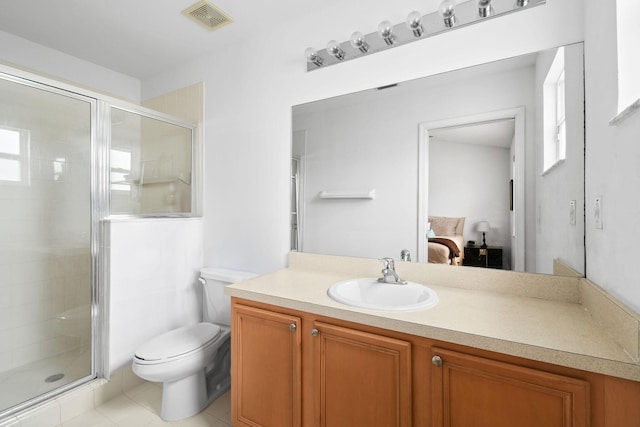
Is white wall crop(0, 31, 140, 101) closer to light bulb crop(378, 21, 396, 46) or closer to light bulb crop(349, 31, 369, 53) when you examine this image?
light bulb crop(349, 31, 369, 53)

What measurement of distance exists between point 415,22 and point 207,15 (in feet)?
4.32

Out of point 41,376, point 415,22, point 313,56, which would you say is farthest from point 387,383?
point 41,376

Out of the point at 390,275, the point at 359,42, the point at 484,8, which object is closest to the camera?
the point at 484,8

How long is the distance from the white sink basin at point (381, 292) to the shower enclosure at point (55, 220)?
1.50 m

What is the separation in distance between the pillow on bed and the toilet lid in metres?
1.42

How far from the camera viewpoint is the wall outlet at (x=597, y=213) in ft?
3.34

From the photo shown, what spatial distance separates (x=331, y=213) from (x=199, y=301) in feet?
4.30

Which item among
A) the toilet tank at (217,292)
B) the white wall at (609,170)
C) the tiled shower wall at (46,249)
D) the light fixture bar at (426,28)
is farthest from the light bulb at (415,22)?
the tiled shower wall at (46,249)

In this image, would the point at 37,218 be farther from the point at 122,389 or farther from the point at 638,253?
the point at 638,253

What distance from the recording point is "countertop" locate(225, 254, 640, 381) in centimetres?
80

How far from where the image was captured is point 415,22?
4.72 ft

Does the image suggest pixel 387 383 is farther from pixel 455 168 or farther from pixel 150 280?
pixel 150 280

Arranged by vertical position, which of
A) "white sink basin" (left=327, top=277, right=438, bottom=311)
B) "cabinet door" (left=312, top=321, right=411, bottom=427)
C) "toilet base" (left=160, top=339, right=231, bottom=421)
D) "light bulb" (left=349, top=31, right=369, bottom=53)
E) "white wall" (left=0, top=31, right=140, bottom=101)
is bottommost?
"toilet base" (left=160, top=339, right=231, bottom=421)

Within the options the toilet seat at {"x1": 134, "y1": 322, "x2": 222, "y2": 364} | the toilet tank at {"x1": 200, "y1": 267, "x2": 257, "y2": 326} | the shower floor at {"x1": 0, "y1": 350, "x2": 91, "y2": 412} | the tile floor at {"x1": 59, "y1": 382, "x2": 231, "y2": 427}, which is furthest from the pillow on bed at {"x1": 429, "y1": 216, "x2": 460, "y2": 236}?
the shower floor at {"x1": 0, "y1": 350, "x2": 91, "y2": 412}
